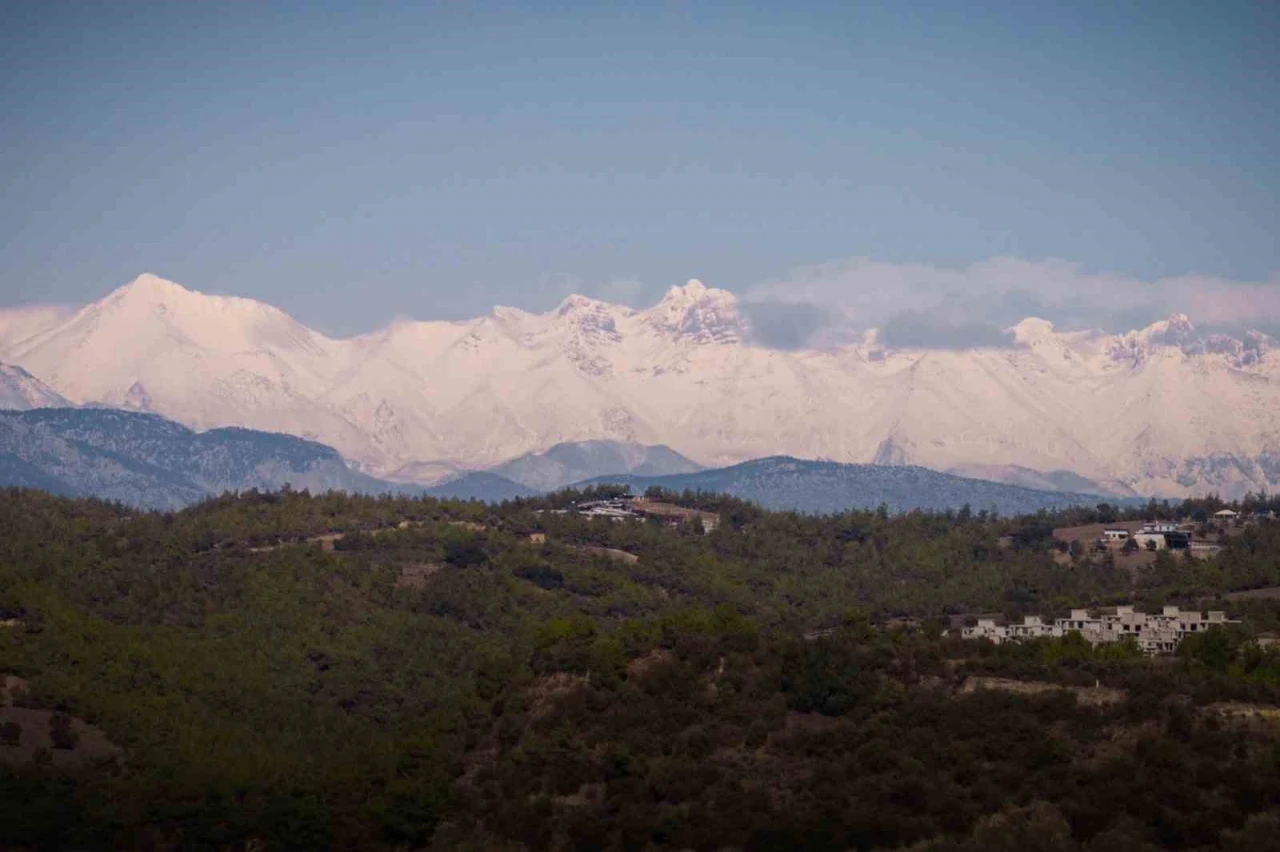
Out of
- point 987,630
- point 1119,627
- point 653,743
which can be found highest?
point 1119,627

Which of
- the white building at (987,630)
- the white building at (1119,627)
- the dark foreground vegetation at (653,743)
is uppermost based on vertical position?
the white building at (1119,627)

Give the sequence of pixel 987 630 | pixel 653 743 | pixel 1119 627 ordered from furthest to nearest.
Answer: pixel 987 630
pixel 1119 627
pixel 653 743

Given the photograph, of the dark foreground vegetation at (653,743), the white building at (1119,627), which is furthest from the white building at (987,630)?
the dark foreground vegetation at (653,743)

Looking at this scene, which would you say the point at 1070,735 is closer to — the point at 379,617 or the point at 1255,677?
the point at 1255,677

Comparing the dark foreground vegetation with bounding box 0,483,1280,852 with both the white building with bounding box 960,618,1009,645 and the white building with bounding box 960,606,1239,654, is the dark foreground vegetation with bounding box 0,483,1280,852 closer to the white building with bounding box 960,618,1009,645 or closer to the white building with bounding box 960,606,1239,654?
the white building with bounding box 960,606,1239,654

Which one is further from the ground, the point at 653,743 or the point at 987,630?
the point at 987,630

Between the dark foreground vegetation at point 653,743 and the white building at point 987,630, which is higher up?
the white building at point 987,630

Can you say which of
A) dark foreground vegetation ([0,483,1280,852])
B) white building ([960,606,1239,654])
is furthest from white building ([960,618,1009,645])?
dark foreground vegetation ([0,483,1280,852])

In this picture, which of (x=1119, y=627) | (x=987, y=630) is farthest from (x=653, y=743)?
(x=987, y=630)

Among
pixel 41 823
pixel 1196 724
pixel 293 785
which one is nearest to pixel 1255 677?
pixel 1196 724

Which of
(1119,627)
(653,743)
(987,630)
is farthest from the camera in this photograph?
(987,630)

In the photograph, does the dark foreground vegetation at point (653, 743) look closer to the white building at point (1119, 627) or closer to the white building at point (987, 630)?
the white building at point (1119, 627)

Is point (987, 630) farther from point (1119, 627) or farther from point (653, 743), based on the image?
point (653, 743)

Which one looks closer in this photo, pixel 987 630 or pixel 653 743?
pixel 653 743
